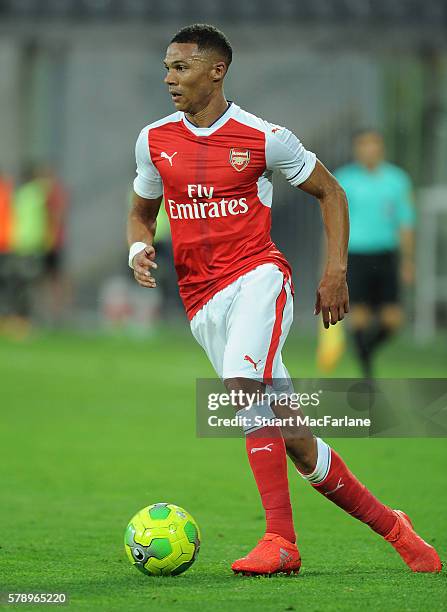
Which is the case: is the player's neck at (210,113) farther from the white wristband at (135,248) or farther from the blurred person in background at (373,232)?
the blurred person in background at (373,232)

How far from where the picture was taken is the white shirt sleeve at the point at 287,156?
232 inches

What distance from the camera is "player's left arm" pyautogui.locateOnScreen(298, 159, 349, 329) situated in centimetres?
582

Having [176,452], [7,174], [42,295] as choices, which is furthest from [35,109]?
[176,452]

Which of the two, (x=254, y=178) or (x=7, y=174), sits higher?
(x=7, y=174)

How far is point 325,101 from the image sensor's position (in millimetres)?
22453

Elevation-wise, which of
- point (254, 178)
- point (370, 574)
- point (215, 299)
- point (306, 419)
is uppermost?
point (254, 178)

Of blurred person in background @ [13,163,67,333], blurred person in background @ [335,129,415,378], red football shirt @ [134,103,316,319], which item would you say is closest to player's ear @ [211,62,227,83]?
red football shirt @ [134,103,316,319]

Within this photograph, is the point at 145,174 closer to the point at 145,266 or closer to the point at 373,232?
the point at 145,266

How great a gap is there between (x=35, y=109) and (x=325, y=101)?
4.84 m

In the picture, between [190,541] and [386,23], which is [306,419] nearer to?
[190,541]

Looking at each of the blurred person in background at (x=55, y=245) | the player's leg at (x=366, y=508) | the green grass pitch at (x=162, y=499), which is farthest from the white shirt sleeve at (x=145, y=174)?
the blurred person in background at (x=55, y=245)

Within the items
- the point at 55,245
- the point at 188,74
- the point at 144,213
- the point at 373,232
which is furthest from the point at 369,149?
the point at 55,245

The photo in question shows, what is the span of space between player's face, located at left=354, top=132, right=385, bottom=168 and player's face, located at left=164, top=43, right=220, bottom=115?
753 cm

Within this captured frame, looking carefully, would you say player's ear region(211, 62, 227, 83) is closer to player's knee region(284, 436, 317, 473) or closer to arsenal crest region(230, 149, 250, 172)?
arsenal crest region(230, 149, 250, 172)
